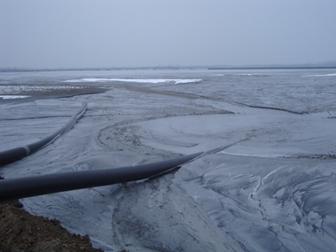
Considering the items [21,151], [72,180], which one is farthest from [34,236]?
[21,151]

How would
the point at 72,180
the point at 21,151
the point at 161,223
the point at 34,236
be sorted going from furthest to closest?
the point at 21,151 → the point at 72,180 → the point at 161,223 → the point at 34,236

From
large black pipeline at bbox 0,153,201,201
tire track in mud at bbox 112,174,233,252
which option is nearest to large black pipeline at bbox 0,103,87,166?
large black pipeline at bbox 0,153,201,201

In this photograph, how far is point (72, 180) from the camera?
6.90 metres

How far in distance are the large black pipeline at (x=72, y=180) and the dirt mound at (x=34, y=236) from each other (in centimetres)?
36

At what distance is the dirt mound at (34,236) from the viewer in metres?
4.97

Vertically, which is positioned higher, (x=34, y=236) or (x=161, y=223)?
(x=34, y=236)

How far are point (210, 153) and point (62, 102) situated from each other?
15.8 m

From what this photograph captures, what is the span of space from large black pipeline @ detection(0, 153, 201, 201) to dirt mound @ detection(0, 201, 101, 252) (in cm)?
36

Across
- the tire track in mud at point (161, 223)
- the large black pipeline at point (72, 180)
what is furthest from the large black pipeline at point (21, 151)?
the tire track in mud at point (161, 223)

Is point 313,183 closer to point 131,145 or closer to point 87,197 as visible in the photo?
point 87,197

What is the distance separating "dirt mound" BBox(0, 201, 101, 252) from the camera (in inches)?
196

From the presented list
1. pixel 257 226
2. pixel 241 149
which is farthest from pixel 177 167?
pixel 257 226

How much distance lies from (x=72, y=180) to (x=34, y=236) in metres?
1.66

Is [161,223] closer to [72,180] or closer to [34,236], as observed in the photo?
[72,180]
